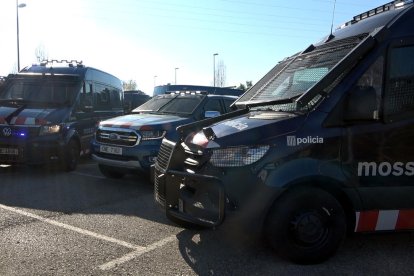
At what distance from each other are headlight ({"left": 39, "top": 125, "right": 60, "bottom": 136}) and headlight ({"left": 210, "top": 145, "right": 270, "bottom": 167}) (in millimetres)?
5719

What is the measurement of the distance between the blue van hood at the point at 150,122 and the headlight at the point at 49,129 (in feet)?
4.33

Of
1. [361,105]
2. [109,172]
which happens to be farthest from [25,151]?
[361,105]

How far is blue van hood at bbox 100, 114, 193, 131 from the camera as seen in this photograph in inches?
317

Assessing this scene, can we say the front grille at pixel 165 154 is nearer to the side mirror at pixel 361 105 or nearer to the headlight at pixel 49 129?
the side mirror at pixel 361 105

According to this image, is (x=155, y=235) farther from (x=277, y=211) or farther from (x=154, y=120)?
(x=154, y=120)

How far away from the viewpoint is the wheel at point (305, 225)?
14.1ft

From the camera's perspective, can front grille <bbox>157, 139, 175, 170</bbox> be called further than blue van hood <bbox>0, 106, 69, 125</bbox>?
No

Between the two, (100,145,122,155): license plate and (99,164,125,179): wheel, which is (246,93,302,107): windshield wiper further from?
(99,164,125,179): wheel

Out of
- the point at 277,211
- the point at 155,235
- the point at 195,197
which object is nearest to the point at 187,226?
the point at 155,235

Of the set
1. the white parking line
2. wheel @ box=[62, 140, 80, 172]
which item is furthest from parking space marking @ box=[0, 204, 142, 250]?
wheel @ box=[62, 140, 80, 172]

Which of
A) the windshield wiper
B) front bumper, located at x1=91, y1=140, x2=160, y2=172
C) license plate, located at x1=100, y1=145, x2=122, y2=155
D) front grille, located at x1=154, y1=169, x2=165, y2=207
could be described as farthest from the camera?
license plate, located at x1=100, y1=145, x2=122, y2=155

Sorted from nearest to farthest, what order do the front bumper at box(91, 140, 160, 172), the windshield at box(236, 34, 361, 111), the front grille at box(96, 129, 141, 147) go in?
the windshield at box(236, 34, 361, 111) < the front bumper at box(91, 140, 160, 172) < the front grille at box(96, 129, 141, 147)

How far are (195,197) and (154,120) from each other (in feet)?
13.0

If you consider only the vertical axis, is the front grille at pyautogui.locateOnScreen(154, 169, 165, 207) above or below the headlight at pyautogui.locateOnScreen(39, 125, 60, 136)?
below
